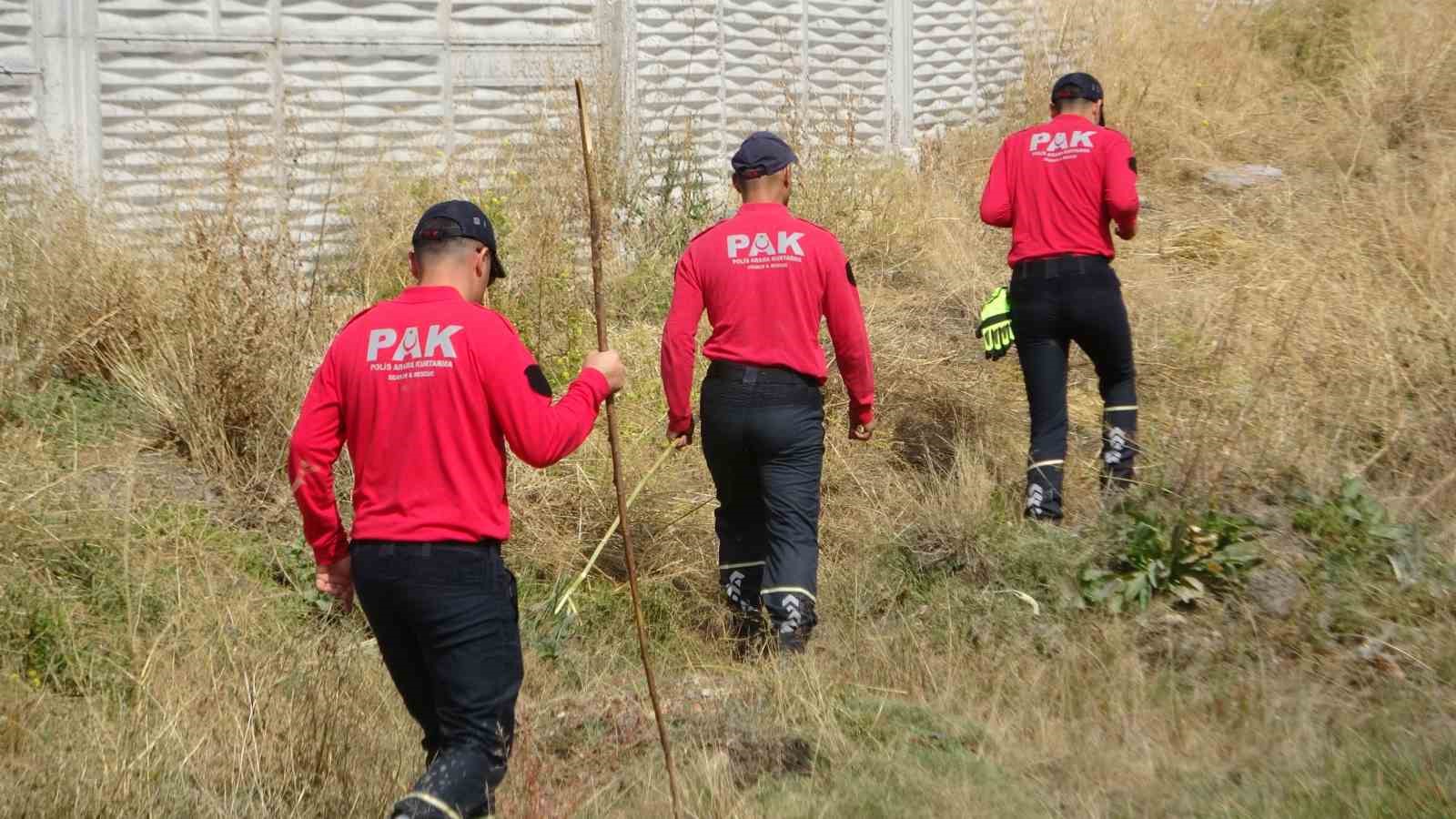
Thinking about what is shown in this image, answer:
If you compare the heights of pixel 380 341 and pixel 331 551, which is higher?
pixel 380 341

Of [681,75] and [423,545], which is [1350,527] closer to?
[423,545]

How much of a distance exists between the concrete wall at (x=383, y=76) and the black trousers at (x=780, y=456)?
12.4 ft

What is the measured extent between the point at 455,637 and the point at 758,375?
2046mm

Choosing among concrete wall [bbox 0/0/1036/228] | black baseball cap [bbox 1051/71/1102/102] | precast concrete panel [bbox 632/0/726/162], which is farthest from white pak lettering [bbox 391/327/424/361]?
precast concrete panel [bbox 632/0/726/162]

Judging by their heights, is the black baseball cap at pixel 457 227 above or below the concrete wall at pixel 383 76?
below

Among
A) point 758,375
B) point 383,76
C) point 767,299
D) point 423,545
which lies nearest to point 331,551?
point 423,545

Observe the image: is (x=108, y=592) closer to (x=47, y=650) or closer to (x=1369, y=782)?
(x=47, y=650)

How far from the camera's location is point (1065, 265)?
648 centimetres

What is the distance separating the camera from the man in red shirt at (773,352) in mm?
5418

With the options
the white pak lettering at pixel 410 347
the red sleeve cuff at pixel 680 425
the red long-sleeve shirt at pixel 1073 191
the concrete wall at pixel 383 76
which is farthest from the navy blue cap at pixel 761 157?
the concrete wall at pixel 383 76

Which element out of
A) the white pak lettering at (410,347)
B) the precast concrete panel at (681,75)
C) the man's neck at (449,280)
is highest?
the precast concrete panel at (681,75)

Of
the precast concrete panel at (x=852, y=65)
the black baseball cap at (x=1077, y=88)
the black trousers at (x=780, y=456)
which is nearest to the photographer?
the black trousers at (x=780, y=456)

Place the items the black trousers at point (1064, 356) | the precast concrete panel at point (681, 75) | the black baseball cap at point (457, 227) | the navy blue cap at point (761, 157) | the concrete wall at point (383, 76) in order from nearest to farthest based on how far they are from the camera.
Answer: the black baseball cap at point (457, 227)
the navy blue cap at point (761, 157)
the black trousers at point (1064, 356)
the concrete wall at point (383, 76)
the precast concrete panel at point (681, 75)

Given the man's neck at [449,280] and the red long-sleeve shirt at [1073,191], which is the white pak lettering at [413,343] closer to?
the man's neck at [449,280]
